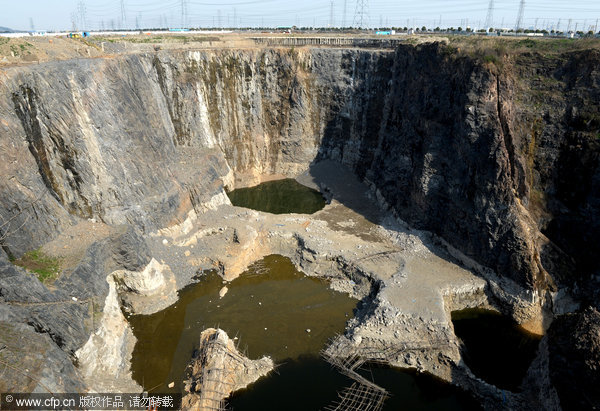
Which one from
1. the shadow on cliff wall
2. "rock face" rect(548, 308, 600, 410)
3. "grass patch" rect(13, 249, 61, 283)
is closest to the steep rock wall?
the shadow on cliff wall

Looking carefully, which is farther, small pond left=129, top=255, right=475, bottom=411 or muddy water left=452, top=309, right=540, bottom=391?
muddy water left=452, top=309, right=540, bottom=391

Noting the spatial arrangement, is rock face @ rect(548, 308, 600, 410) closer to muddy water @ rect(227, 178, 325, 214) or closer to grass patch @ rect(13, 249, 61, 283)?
muddy water @ rect(227, 178, 325, 214)

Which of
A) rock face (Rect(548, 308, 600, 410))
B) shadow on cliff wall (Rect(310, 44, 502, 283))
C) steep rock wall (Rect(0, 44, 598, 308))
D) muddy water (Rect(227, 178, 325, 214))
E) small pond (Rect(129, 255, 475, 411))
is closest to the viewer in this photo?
rock face (Rect(548, 308, 600, 410))

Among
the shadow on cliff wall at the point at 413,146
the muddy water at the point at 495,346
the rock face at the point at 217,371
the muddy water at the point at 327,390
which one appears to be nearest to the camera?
the rock face at the point at 217,371

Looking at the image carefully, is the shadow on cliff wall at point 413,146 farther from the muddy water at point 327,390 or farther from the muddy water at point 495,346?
the muddy water at point 327,390

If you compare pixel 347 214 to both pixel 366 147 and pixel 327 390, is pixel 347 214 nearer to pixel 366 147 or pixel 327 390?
pixel 366 147

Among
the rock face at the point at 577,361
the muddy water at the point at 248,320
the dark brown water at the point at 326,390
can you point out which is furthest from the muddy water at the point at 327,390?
the rock face at the point at 577,361
